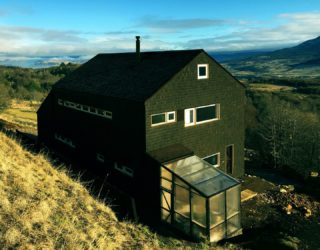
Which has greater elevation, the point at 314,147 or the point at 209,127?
the point at 209,127

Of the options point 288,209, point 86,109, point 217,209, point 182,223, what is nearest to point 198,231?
point 182,223

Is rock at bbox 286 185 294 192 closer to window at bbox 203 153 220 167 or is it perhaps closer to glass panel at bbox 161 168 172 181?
window at bbox 203 153 220 167

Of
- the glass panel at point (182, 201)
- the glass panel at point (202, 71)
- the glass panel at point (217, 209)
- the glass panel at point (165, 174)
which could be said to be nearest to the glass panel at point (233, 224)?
the glass panel at point (217, 209)

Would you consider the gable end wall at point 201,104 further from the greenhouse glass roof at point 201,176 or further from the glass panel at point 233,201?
the glass panel at point 233,201

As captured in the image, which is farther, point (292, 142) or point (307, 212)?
point (292, 142)

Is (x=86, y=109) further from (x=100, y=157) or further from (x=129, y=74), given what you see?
(x=129, y=74)

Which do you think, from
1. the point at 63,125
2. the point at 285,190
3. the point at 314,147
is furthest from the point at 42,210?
the point at 314,147

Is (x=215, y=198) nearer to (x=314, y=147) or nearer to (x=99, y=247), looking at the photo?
(x=99, y=247)
